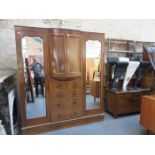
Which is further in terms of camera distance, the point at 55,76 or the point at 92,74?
the point at 92,74

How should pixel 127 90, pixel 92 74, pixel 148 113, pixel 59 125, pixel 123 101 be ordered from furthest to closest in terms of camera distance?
pixel 127 90 → pixel 123 101 → pixel 92 74 → pixel 59 125 → pixel 148 113

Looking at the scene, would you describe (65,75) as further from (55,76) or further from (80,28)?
(80,28)

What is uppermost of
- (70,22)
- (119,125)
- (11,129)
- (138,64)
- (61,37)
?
(70,22)

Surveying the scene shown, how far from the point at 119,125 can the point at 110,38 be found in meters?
2.27

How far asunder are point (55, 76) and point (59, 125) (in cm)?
101

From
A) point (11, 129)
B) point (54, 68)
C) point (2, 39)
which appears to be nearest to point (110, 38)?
point (54, 68)

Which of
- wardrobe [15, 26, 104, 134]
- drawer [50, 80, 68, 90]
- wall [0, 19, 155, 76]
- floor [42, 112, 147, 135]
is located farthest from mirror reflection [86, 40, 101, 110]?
wall [0, 19, 155, 76]

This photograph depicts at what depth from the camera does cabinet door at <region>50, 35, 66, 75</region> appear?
2.54 m

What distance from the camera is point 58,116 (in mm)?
2795

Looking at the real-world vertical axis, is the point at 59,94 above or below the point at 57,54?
below

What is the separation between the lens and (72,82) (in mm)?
2801

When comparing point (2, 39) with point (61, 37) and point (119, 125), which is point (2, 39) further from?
point (119, 125)

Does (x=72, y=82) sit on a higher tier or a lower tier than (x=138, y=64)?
lower

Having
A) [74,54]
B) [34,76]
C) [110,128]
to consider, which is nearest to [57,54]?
[74,54]
